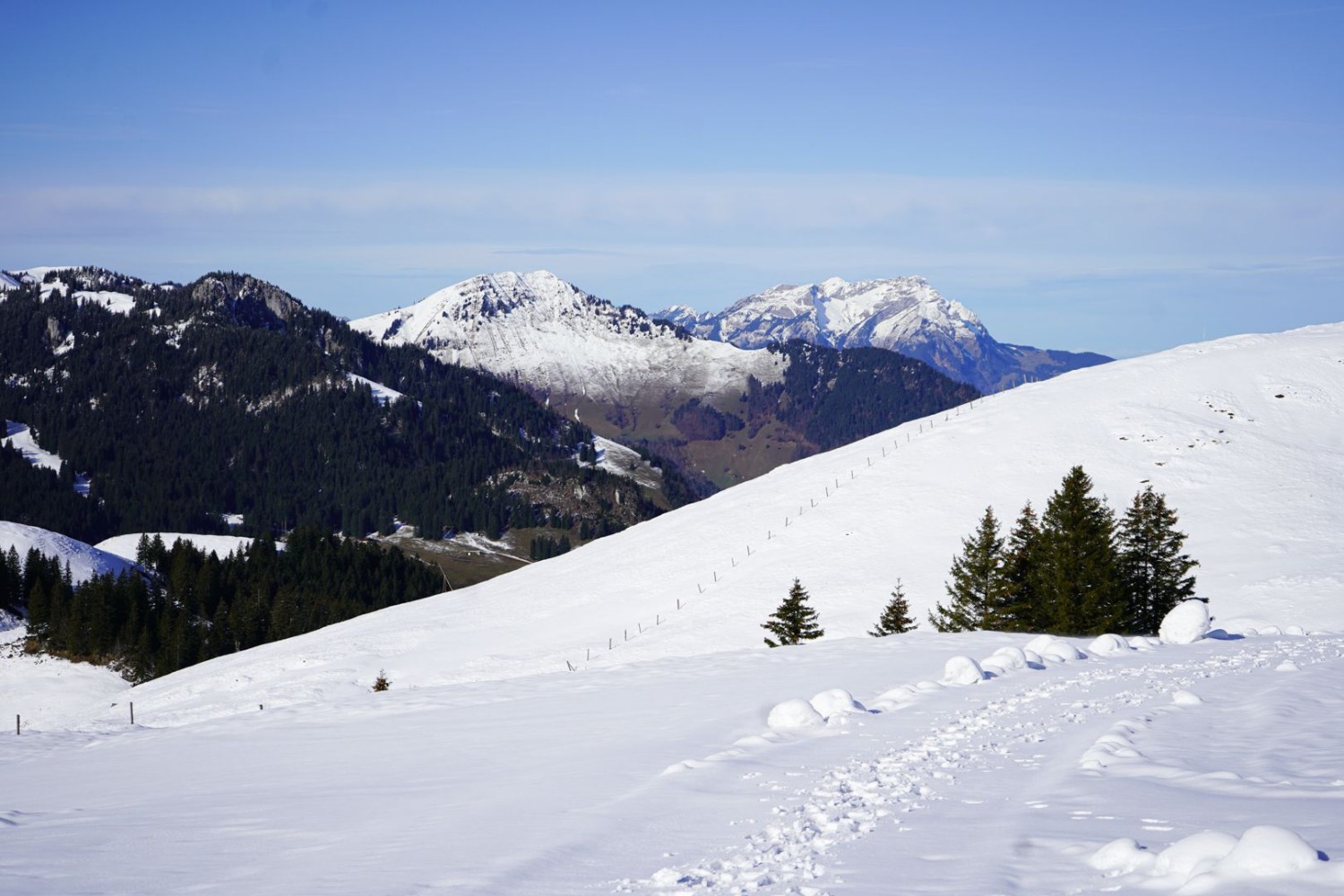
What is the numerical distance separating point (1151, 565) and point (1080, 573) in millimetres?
6925

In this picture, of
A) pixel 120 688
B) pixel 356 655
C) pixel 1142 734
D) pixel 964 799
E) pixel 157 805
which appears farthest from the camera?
pixel 120 688

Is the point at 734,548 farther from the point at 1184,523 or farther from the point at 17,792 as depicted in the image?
the point at 17,792

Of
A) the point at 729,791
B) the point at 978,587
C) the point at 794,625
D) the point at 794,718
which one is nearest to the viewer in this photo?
the point at 729,791

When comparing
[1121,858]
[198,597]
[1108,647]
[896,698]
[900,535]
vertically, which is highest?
[900,535]

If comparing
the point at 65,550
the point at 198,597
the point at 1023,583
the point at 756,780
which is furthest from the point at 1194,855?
the point at 65,550

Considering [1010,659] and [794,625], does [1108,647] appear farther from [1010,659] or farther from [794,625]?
[794,625]

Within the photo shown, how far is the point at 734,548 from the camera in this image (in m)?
81.7

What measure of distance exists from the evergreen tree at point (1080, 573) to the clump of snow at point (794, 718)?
25.5 meters

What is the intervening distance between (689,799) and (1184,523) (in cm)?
6931

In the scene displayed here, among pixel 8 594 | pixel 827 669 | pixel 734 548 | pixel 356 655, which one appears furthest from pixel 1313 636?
pixel 8 594

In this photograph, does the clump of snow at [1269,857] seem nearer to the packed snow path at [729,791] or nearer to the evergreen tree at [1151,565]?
the packed snow path at [729,791]

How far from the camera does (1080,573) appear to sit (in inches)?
1735

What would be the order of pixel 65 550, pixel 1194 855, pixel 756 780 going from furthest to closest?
pixel 65 550 → pixel 756 780 → pixel 1194 855

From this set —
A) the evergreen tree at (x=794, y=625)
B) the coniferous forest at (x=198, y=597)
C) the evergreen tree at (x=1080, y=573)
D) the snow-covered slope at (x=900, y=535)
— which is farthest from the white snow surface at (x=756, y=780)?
the coniferous forest at (x=198, y=597)
